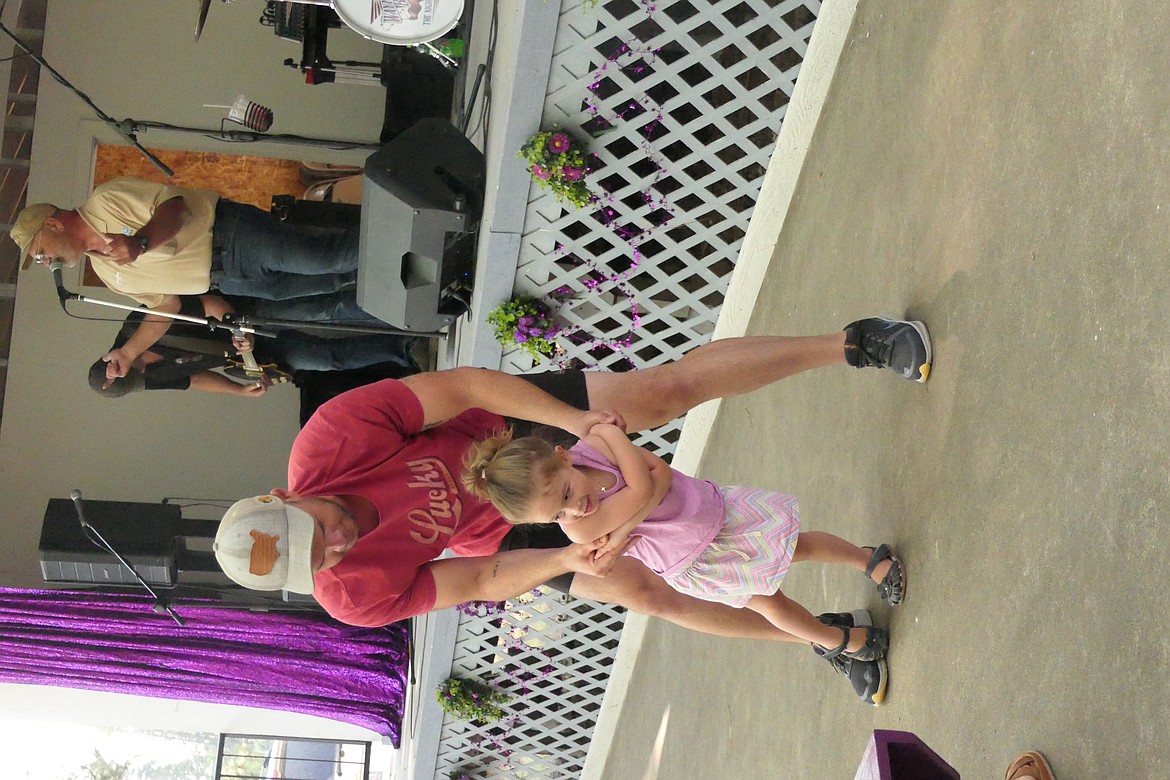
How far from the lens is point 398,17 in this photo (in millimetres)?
3344

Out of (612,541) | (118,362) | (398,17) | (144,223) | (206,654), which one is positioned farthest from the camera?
(206,654)

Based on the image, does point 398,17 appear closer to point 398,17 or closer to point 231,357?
point 398,17

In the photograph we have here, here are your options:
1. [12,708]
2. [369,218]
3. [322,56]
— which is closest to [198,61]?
[322,56]

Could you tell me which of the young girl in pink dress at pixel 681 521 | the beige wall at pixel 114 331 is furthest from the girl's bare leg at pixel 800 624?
the beige wall at pixel 114 331

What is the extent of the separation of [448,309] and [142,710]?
4.09m

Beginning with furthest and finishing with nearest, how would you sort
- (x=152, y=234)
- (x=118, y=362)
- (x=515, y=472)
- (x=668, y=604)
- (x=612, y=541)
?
(x=118, y=362), (x=152, y=234), (x=668, y=604), (x=612, y=541), (x=515, y=472)

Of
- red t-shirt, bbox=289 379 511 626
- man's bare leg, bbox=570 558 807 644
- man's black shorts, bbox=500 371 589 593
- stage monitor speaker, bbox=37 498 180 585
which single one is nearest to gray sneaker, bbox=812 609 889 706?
man's bare leg, bbox=570 558 807 644

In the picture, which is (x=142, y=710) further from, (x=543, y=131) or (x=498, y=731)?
(x=543, y=131)

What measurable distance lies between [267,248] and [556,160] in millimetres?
1875

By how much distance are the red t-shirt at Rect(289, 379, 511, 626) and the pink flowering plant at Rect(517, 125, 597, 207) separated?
1143 mm

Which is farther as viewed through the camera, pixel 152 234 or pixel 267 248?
pixel 267 248

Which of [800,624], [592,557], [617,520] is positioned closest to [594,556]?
[592,557]

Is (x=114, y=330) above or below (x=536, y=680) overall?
above

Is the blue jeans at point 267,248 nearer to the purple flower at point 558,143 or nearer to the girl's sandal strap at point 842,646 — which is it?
the purple flower at point 558,143
